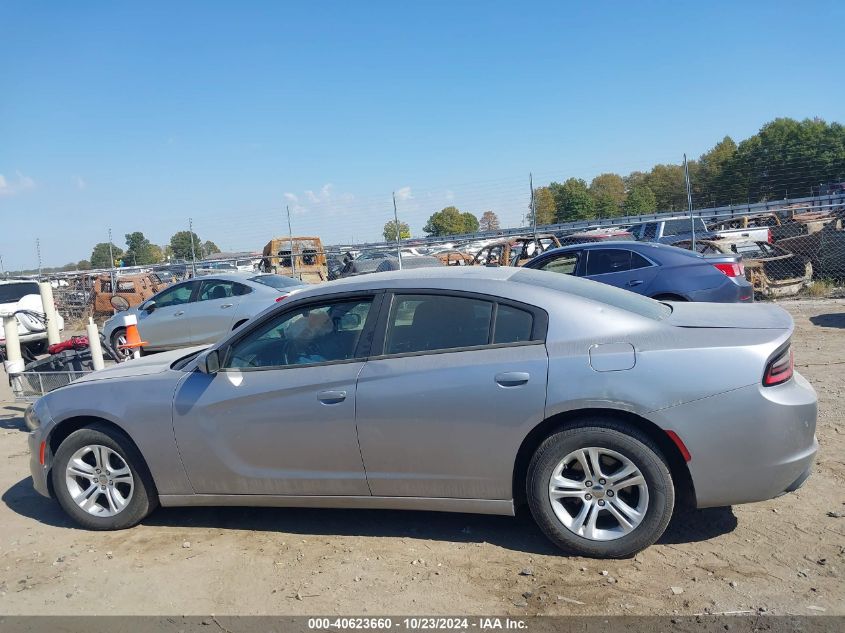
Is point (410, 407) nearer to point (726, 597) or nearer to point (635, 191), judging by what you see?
point (726, 597)

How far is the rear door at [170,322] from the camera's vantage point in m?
11.4

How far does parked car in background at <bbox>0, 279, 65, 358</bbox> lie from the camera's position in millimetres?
12789

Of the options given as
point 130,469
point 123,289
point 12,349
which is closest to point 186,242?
point 123,289

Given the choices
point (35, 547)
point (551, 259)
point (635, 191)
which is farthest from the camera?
point (635, 191)

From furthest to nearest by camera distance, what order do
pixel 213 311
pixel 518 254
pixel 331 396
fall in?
pixel 518 254 → pixel 213 311 → pixel 331 396

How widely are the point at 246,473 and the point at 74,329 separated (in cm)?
1996

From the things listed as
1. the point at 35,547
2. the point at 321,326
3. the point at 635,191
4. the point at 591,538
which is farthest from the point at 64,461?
the point at 635,191

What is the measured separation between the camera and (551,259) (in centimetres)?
998

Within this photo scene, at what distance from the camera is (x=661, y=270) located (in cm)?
905

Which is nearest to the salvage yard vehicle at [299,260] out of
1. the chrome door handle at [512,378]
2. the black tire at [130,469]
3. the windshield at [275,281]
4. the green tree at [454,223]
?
the windshield at [275,281]

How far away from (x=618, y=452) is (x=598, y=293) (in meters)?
1.02

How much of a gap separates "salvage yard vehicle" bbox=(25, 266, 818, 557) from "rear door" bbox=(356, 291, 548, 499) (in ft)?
0.03

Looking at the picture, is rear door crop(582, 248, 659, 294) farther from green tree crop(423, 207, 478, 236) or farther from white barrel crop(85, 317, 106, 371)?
green tree crop(423, 207, 478, 236)

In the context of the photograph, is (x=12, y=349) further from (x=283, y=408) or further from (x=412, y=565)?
(x=412, y=565)
